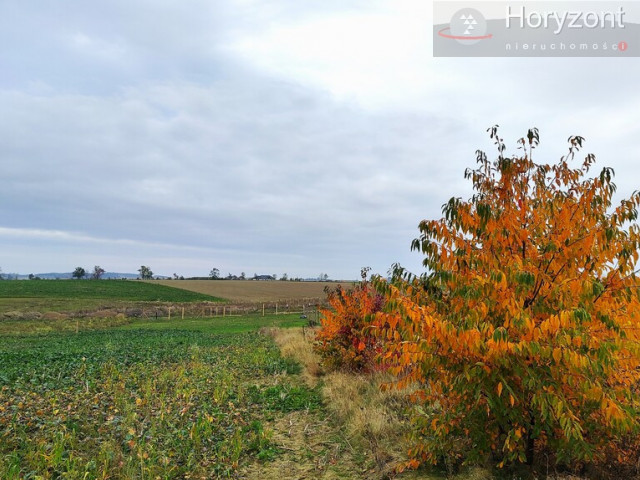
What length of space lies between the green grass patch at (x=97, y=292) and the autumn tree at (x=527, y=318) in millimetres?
72268

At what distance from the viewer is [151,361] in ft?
51.5

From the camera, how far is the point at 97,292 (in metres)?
76.4

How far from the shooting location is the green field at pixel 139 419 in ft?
19.4

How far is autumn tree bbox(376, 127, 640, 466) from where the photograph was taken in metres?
4.00

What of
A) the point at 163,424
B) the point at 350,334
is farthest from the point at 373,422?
Result: the point at 350,334

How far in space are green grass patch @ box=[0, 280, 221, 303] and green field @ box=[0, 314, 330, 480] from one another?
206 feet

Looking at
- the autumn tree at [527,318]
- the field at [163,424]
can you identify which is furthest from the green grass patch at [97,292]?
the autumn tree at [527,318]

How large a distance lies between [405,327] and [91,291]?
86.4 meters

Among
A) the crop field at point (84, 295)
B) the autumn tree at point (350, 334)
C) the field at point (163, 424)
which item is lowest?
the crop field at point (84, 295)

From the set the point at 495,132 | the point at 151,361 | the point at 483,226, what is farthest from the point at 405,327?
the point at 151,361

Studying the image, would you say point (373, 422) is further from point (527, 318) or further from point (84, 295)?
point (84, 295)

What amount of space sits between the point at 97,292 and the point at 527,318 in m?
85.9

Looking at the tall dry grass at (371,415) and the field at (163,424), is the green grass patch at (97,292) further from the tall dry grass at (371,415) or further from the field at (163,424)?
the tall dry grass at (371,415)

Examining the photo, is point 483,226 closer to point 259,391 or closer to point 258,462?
point 258,462
